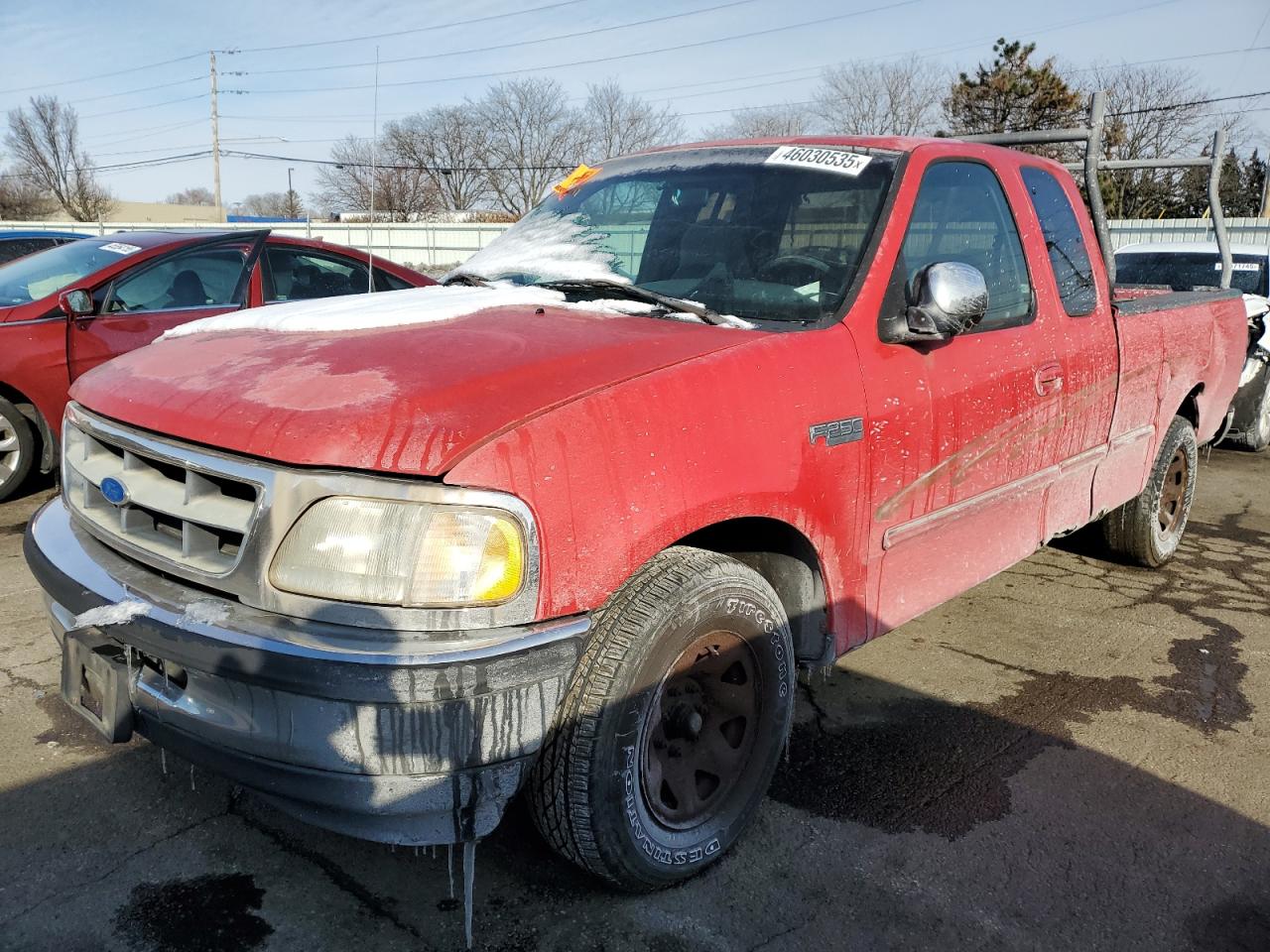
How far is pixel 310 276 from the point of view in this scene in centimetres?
686

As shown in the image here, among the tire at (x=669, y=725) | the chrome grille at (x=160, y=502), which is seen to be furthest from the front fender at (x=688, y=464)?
the chrome grille at (x=160, y=502)

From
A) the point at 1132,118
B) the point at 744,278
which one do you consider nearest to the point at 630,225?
the point at 744,278

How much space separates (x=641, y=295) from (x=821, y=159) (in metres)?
0.80

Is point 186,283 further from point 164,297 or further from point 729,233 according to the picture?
point 729,233

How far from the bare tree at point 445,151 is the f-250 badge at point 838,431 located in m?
3.91

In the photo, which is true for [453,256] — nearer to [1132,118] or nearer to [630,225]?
[630,225]

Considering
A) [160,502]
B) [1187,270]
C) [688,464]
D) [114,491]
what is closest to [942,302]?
[688,464]

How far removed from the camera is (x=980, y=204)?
3.52m

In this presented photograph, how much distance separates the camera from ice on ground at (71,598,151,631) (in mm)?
2178

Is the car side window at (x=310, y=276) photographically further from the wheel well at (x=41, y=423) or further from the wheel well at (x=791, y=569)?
the wheel well at (x=791, y=569)

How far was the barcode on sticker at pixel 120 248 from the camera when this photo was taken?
6.33 metres

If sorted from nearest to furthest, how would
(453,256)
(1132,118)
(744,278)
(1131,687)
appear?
(744,278) → (1131,687) → (453,256) → (1132,118)

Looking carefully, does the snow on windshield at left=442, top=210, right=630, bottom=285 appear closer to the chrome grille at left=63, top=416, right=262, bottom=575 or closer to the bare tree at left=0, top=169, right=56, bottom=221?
the chrome grille at left=63, top=416, right=262, bottom=575

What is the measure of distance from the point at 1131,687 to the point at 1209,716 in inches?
11.5
